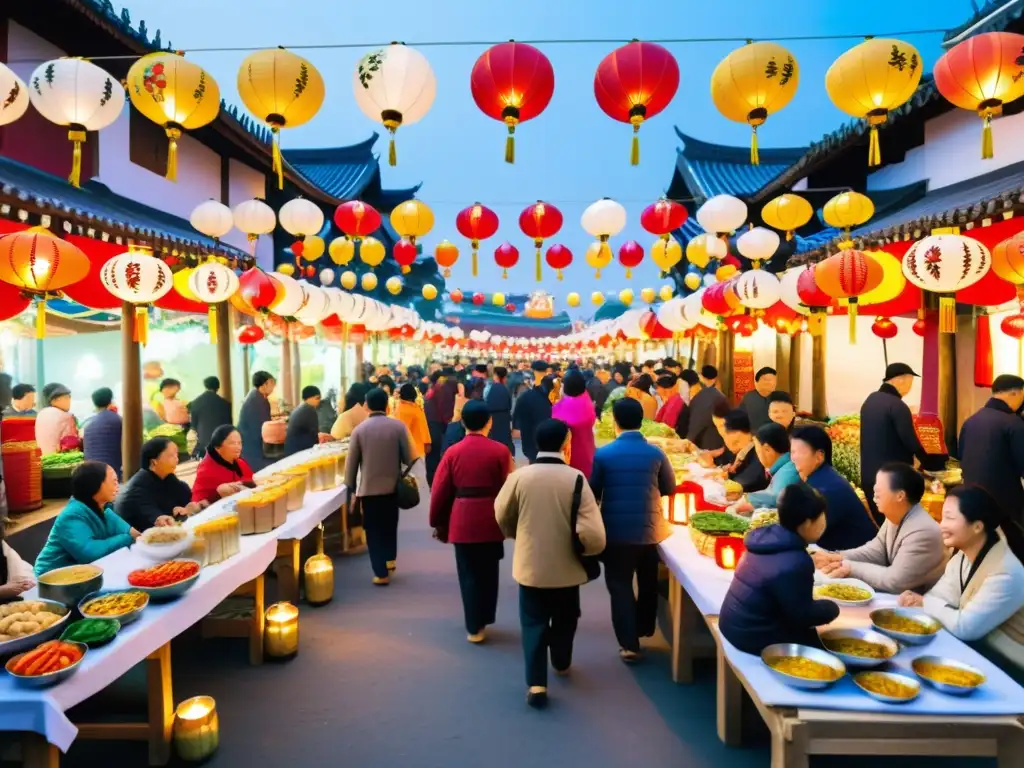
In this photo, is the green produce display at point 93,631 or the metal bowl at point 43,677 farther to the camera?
the green produce display at point 93,631

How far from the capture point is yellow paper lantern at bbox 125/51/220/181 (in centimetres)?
510

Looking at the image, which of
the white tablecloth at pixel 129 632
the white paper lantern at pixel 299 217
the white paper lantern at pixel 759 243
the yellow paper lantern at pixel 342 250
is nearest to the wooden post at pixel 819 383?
the white paper lantern at pixel 759 243

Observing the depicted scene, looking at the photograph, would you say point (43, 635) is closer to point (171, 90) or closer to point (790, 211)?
point (171, 90)

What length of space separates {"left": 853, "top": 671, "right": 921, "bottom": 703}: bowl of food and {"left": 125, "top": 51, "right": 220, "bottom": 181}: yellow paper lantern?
5.52 meters

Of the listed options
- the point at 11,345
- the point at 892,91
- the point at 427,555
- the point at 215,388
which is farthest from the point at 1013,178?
the point at 11,345

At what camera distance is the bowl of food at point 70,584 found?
351 cm

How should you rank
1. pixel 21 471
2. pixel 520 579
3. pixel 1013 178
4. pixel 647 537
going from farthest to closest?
1. pixel 21 471
2. pixel 1013 178
3. pixel 647 537
4. pixel 520 579

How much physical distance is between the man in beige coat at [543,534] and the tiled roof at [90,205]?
5255mm

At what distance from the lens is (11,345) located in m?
9.78

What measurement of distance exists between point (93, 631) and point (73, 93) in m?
4.39

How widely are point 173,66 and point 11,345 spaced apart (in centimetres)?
701

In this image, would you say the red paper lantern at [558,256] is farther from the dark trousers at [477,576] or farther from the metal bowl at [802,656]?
Result: the metal bowl at [802,656]

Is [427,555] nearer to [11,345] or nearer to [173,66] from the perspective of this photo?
[173,66]

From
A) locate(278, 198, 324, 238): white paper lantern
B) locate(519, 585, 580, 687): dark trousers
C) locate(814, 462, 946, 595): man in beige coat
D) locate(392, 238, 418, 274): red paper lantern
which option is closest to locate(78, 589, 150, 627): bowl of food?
locate(519, 585, 580, 687): dark trousers
